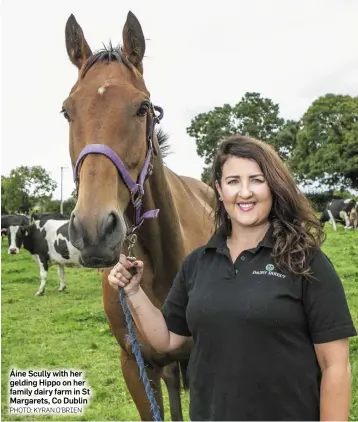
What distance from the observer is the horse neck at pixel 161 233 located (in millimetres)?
2893

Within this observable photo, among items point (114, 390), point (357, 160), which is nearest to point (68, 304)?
point (114, 390)

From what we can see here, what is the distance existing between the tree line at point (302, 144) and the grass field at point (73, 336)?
20.6 metres

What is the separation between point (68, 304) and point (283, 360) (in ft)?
28.7

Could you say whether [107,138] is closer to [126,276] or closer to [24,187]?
[126,276]

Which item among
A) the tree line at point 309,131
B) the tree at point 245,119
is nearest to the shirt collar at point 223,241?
the tree line at point 309,131

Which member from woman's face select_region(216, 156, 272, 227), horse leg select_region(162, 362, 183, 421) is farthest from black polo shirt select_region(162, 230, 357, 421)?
horse leg select_region(162, 362, 183, 421)

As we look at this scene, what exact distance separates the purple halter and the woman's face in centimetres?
48

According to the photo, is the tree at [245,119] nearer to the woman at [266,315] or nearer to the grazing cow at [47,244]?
the grazing cow at [47,244]

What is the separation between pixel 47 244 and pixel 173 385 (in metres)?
8.46

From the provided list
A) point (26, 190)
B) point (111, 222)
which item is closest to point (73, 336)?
point (111, 222)

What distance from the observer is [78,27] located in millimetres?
2650

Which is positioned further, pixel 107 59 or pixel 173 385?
pixel 173 385

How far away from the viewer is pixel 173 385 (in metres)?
4.05


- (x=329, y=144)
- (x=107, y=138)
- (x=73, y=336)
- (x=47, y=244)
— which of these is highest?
(x=329, y=144)
